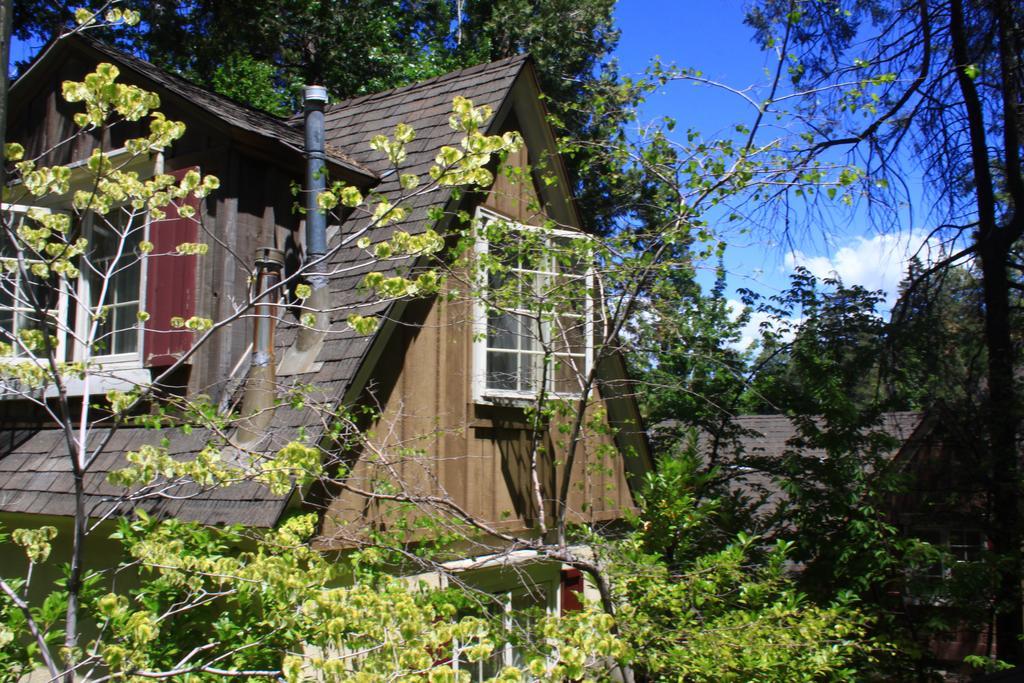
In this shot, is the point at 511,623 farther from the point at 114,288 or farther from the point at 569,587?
the point at 114,288

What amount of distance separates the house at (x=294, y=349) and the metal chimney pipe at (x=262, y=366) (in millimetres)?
14

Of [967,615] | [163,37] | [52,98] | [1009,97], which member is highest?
[163,37]

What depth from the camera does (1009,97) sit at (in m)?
8.48

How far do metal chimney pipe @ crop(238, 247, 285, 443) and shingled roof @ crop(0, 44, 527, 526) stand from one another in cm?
9

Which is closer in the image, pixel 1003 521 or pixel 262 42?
pixel 1003 521

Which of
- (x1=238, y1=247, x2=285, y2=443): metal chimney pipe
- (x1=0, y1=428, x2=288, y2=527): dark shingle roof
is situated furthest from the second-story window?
(x1=238, y1=247, x2=285, y2=443): metal chimney pipe

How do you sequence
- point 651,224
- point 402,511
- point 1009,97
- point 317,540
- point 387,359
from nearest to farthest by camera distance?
point 317,540 < point 402,511 < point 387,359 < point 651,224 < point 1009,97

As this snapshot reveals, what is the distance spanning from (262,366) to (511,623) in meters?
2.31

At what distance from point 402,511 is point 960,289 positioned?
702 centimetres

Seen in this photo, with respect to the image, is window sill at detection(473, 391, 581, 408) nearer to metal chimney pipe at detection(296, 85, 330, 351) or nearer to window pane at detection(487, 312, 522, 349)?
window pane at detection(487, 312, 522, 349)

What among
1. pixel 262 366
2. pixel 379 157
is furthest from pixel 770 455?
pixel 262 366

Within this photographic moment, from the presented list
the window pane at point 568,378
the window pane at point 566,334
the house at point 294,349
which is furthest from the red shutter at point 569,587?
the window pane at point 566,334

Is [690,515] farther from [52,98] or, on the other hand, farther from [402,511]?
[52,98]

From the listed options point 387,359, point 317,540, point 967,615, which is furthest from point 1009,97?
point 317,540
